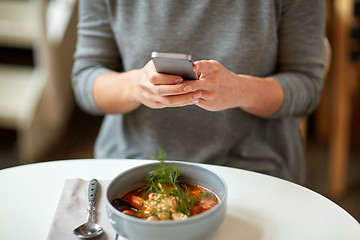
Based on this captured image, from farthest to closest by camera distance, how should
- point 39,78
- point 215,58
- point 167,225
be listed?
point 39,78 < point 215,58 < point 167,225

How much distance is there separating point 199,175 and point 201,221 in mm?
143

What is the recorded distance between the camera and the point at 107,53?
106cm

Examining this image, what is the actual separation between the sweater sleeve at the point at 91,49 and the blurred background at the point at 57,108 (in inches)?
38.9

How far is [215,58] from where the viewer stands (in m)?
0.96

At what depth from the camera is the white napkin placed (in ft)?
2.05

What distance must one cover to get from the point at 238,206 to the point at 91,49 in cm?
57

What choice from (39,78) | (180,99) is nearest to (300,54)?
(180,99)

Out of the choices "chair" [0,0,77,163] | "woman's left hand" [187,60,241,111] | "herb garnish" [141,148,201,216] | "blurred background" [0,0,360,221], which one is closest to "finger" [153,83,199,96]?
"woman's left hand" [187,60,241,111]

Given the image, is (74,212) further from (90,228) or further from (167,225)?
(167,225)

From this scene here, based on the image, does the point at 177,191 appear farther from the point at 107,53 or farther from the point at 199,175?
the point at 107,53

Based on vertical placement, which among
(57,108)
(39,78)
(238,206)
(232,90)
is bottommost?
(57,108)

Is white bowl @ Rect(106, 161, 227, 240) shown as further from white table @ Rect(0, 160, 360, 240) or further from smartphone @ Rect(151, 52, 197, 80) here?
smartphone @ Rect(151, 52, 197, 80)

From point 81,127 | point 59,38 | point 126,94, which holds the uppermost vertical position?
point 126,94

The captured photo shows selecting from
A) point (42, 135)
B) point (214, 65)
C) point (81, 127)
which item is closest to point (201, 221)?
point (214, 65)
